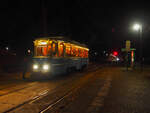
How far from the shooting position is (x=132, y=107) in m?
5.97

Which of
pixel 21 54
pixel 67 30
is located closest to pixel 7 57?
pixel 21 54

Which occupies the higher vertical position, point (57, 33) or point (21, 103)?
point (57, 33)

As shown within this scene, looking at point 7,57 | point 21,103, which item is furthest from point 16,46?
point 21,103

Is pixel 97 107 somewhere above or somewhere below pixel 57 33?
below

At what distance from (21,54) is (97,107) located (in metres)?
20.8

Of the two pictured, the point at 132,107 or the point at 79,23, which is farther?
the point at 79,23

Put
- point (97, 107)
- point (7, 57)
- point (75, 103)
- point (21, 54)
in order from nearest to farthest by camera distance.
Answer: point (97, 107) < point (75, 103) < point (7, 57) < point (21, 54)

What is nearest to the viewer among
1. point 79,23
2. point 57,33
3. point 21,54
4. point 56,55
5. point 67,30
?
point 56,55

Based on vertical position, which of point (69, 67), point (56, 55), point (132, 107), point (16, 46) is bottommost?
point (132, 107)

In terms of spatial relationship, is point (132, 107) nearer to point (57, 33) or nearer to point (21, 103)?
point (21, 103)

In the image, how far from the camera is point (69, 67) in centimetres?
1524

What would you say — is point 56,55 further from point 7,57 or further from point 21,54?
point 21,54

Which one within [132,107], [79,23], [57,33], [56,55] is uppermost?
[79,23]

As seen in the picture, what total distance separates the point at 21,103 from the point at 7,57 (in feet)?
54.5
